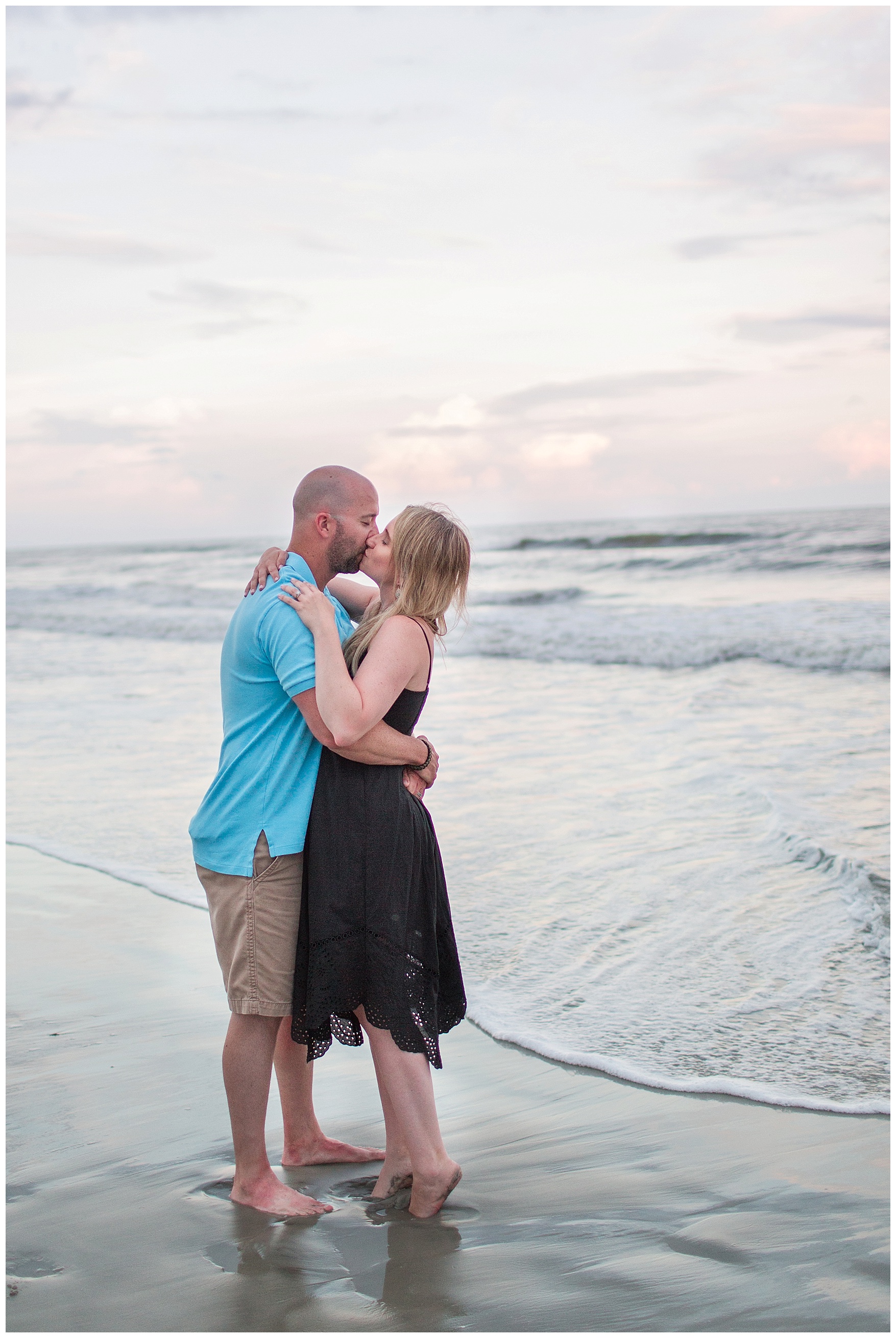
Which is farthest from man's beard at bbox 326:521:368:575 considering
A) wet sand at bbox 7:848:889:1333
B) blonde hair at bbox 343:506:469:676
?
wet sand at bbox 7:848:889:1333

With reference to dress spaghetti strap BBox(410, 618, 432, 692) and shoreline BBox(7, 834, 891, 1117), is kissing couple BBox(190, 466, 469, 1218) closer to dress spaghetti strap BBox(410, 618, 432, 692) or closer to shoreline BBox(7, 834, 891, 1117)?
dress spaghetti strap BBox(410, 618, 432, 692)

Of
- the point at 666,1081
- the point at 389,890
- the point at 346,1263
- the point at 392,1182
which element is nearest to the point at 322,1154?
the point at 392,1182

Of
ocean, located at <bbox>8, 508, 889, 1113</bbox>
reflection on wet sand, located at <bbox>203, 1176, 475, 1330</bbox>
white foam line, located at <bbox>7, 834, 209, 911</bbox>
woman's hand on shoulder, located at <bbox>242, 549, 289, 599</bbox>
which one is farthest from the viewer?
white foam line, located at <bbox>7, 834, 209, 911</bbox>

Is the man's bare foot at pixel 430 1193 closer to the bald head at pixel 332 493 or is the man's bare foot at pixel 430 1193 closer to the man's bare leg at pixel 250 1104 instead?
the man's bare leg at pixel 250 1104

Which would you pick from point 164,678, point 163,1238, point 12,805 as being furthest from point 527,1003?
point 164,678

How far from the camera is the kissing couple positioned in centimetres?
275

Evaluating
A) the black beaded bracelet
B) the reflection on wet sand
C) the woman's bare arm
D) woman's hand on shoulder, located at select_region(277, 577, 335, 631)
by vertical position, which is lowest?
the reflection on wet sand

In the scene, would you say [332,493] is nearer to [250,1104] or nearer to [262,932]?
[262,932]

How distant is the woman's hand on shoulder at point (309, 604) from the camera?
2.70 m

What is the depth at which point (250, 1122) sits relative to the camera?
280cm

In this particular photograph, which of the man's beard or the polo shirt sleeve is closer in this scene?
the polo shirt sleeve

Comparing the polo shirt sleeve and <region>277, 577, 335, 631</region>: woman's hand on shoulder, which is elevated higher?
<region>277, 577, 335, 631</region>: woman's hand on shoulder

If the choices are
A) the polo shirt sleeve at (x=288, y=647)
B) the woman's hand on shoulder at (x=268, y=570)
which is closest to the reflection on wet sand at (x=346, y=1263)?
the polo shirt sleeve at (x=288, y=647)

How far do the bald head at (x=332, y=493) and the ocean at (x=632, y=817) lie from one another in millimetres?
2039
